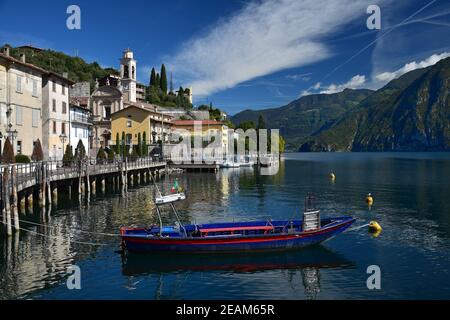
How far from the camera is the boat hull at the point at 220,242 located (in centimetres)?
2656

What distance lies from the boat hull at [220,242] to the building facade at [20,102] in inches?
1189

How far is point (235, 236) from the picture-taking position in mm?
27016

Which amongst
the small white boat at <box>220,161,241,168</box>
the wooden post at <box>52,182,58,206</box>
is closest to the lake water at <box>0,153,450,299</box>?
the wooden post at <box>52,182,58,206</box>

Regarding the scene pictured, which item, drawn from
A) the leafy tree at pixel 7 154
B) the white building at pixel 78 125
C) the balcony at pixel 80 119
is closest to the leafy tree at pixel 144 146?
the white building at pixel 78 125

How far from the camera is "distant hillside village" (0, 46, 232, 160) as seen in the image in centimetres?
5434

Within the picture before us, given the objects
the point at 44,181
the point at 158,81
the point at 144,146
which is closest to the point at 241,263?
the point at 44,181

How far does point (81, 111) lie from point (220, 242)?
5992 cm

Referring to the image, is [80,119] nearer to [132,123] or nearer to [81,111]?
[81,111]

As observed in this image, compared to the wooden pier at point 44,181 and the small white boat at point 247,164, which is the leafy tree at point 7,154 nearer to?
the wooden pier at point 44,181
